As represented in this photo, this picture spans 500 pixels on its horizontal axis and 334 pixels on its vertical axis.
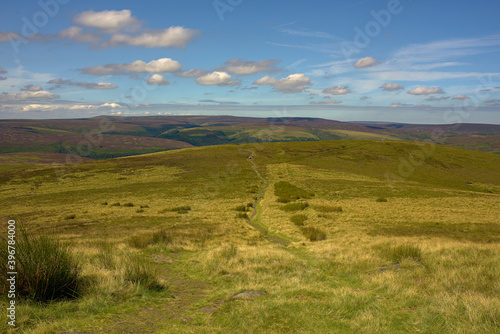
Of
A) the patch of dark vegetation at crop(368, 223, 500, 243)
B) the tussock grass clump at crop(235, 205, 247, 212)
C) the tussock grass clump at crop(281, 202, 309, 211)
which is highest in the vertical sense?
the patch of dark vegetation at crop(368, 223, 500, 243)

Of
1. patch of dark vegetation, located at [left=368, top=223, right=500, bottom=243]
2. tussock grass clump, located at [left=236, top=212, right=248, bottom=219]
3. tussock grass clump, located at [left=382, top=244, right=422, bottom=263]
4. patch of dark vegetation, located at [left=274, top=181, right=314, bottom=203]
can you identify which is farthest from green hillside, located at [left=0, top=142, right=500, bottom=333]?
tussock grass clump, located at [left=236, top=212, right=248, bottom=219]

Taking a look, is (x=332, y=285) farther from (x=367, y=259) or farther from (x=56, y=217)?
(x=56, y=217)

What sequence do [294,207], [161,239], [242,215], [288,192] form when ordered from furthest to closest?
[288,192] → [294,207] → [242,215] → [161,239]

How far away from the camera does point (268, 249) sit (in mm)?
17000

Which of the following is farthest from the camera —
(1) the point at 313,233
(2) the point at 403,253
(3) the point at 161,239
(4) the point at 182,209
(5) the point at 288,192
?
(5) the point at 288,192

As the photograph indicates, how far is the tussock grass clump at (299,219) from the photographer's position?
27.9 metres

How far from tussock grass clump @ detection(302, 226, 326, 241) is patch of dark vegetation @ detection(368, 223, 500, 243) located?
14.5ft

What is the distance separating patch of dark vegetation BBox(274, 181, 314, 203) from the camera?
1588 inches

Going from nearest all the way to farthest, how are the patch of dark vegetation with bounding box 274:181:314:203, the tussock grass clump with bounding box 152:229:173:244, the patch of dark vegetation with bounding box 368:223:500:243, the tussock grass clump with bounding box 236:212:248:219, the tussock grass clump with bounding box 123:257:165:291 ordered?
1. the tussock grass clump with bounding box 123:257:165:291
2. the tussock grass clump with bounding box 152:229:173:244
3. the patch of dark vegetation with bounding box 368:223:500:243
4. the tussock grass clump with bounding box 236:212:248:219
5. the patch of dark vegetation with bounding box 274:181:314:203

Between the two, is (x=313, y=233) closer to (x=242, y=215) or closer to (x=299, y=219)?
(x=299, y=219)

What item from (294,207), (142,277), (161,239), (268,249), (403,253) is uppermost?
(142,277)

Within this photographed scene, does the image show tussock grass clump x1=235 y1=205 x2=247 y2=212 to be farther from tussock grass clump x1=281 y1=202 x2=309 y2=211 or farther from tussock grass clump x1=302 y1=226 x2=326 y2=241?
tussock grass clump x1=302 y1=226 x2=326 y2=241

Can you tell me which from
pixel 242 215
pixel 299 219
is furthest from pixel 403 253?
pixel 242 215

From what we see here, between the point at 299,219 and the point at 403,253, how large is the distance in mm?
15494
